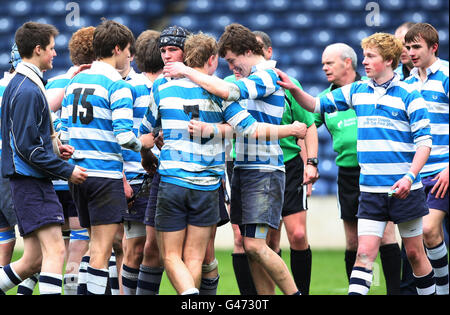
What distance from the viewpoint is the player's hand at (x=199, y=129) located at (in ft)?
13.4

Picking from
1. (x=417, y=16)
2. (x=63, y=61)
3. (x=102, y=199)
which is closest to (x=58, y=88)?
(x=102, y=199)

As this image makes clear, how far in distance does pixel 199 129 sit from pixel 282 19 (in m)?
8.16

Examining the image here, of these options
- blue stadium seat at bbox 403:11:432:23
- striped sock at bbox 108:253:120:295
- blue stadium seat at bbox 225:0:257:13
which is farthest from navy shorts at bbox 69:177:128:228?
blue stadium seat at bbox 403:11:432:23

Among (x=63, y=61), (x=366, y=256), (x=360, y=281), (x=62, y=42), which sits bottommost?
(x=360, y=281)

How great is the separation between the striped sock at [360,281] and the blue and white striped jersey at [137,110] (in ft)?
5.28

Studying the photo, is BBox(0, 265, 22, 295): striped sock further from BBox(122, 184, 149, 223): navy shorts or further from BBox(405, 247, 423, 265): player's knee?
BBox(405, 247, 423, 265): player's knee

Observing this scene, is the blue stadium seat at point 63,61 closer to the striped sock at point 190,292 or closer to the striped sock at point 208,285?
the striped sock at point 208,285

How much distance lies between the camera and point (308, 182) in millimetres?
5242

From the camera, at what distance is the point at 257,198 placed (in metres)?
4.53

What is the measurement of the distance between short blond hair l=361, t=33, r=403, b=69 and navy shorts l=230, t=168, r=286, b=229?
100 centimetres

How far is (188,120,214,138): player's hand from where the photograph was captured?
409 cm

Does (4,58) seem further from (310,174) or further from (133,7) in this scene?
(310,174)
